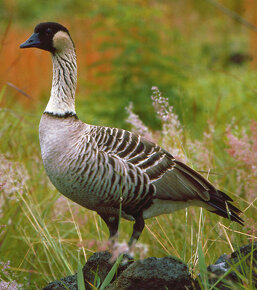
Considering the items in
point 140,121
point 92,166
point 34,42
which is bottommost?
point 92,166

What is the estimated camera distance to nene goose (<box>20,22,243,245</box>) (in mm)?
3301

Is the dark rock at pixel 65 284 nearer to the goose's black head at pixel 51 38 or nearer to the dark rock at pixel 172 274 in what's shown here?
the dark rock at pixel 172 274

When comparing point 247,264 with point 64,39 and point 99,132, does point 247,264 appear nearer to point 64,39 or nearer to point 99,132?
point 99,132

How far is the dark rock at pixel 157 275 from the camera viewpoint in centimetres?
274

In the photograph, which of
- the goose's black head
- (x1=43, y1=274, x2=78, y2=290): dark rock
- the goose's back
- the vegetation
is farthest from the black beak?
(x1=43, y1=274, x2=78, y2=290): dark rock

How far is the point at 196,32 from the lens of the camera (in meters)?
16.0

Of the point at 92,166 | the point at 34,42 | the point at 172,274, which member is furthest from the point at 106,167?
the point at 34,42

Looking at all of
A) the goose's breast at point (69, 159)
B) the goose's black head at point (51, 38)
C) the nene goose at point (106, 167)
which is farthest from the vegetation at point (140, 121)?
the goose's black head at point (51, 38)

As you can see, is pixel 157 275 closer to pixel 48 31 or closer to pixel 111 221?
pixel 111 221

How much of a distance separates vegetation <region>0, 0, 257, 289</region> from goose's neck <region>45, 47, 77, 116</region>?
13.5 inches

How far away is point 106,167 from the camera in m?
3.34

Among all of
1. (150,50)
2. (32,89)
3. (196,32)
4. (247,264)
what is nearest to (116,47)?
(150,50)

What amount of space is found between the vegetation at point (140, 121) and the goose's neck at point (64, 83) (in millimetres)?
342

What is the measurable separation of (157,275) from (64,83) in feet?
5.43
